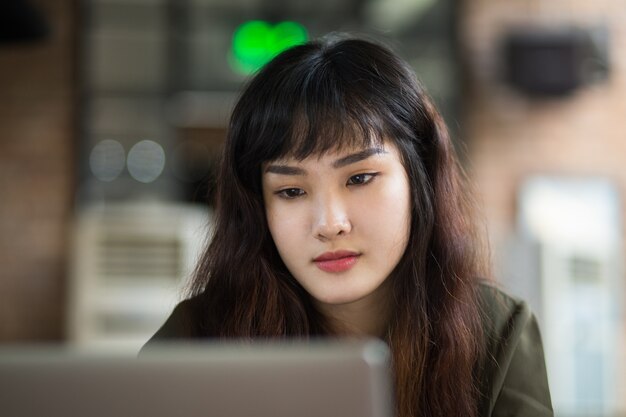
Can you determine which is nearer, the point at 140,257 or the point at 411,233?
the point at 411,233

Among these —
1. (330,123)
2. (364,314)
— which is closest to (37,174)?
(364,314)

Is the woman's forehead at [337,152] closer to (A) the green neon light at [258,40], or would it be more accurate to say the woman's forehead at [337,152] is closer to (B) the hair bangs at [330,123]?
(B) the hair bangs at [330,123]

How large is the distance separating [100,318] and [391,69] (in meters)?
4.52

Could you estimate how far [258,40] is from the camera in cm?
622

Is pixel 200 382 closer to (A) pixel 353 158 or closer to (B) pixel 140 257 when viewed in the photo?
(A) pixel 353 158

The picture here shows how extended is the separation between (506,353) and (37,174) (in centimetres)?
504

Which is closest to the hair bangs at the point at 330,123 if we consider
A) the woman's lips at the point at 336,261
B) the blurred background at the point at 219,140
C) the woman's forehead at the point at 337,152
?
the woman's forehead at the point at 337,152

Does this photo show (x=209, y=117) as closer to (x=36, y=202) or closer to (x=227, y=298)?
(x=36, y=202)

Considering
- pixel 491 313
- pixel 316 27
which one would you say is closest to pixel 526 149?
pixel 316 27

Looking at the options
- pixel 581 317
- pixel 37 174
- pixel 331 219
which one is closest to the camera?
pixel 331 219

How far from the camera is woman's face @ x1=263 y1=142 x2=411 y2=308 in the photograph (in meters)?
1.29

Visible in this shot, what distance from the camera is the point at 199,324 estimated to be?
4.75 ft

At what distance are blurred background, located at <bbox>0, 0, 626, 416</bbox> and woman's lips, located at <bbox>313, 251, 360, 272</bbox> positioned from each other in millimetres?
4311

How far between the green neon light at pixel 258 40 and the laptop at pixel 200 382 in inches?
222
